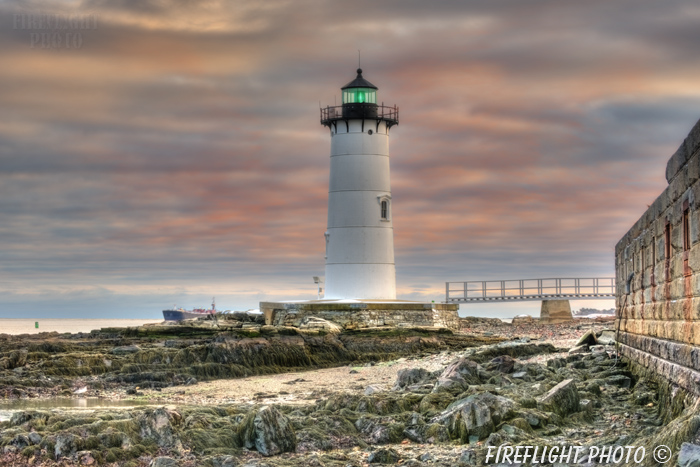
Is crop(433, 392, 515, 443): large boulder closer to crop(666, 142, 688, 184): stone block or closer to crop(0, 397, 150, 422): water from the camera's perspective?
crop(666, 142, 688, 184): stone block

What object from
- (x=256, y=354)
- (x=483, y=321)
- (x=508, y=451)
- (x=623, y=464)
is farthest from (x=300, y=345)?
(x=483, y=321)

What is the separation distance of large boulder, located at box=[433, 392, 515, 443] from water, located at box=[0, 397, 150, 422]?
20.1ft

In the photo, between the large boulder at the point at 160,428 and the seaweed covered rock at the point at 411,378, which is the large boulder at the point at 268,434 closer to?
the large boulder at the point at 160,428

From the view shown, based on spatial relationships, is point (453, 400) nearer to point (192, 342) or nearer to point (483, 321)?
point (192, 342)

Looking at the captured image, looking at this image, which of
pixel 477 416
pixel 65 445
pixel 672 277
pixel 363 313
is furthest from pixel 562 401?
pixel 363 313

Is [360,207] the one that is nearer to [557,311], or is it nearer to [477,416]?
[557,311]

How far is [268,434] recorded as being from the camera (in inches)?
376

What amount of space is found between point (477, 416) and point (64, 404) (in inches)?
321

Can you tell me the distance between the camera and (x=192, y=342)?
24.1 metres

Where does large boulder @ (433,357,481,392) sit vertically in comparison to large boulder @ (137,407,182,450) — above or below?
above

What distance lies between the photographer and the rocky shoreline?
883 centimetres

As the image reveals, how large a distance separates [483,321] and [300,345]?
2197 centimetres

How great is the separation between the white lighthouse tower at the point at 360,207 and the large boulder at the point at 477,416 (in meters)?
20.6

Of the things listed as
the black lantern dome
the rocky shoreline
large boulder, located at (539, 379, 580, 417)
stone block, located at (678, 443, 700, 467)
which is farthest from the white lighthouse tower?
stone block, located at (678, 443, 700, 467)
